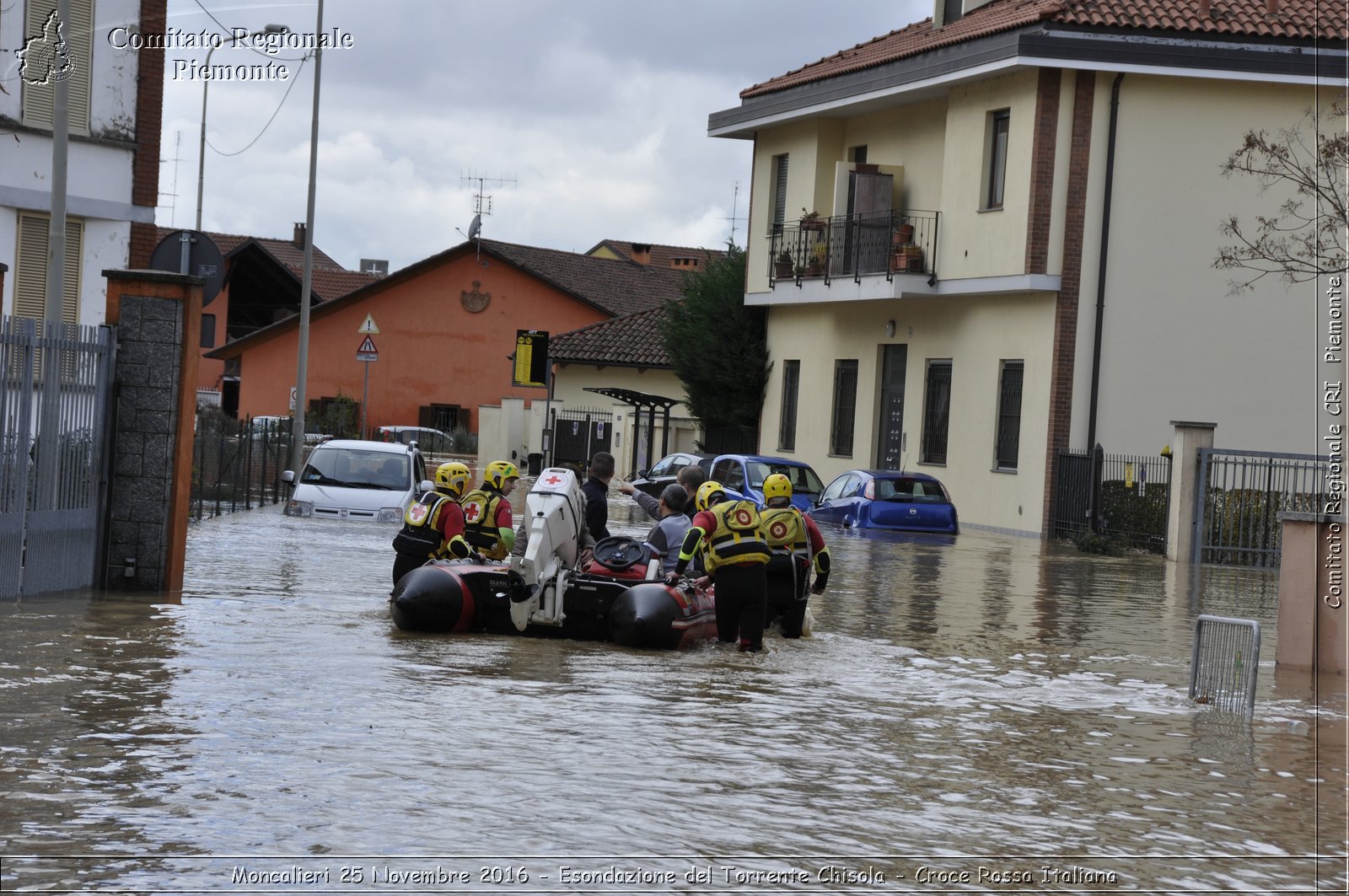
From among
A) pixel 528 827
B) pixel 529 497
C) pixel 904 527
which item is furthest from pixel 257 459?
pixel 528 827

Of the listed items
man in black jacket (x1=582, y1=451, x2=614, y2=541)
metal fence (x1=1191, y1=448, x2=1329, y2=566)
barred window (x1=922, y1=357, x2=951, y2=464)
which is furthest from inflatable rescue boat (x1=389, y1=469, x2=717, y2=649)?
barred window (x1=922, y1=357, x2=951, y2=464)

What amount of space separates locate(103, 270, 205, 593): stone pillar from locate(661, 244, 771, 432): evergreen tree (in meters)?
28.4

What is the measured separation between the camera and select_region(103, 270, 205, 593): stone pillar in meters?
15.2

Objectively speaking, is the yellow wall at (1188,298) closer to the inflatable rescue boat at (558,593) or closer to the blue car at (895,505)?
the blue car at (895,505)

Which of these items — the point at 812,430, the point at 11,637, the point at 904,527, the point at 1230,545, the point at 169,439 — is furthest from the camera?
the point at 812,430

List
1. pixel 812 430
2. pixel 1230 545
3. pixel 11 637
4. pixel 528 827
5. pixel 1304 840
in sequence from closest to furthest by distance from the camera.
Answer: pixel 528 827, pixel 1304 840, pixel 11 637, pixel 1230 545, pixel 812 430

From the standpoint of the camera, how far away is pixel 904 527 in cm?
3059

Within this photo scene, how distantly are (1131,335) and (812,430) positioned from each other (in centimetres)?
1016

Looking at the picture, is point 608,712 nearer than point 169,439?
Yes

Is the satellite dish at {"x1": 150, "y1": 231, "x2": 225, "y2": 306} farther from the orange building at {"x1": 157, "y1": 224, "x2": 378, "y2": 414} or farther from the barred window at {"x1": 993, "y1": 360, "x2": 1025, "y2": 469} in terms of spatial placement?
the orange building at {"x1": 157, "y1": 224, "x2": 378, "y2": 414}

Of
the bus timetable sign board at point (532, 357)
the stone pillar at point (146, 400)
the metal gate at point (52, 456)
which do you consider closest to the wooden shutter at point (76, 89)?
the stone pillar at point (146, 400)

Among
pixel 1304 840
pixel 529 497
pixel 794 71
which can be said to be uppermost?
pixel 794 71

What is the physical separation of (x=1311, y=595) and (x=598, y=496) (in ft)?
19.7

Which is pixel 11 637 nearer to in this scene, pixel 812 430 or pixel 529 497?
pixel 529 497
